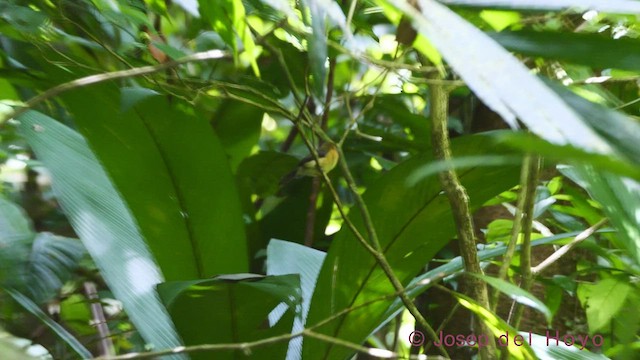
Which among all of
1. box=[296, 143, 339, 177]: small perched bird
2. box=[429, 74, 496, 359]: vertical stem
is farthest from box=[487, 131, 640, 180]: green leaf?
box=[296, 143, 339, 177]: small perched bird

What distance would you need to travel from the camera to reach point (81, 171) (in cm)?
79

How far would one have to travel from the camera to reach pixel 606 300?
2.49ft

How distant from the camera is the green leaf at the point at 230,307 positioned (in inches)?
25.3

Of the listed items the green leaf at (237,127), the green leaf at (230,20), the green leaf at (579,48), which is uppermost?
the green leaf at (237,127)

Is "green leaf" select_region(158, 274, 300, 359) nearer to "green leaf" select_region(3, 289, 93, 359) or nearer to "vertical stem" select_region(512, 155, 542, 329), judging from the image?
"green leaf" select_region(3, 289, 93, 359)

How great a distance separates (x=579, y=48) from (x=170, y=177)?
574 millimetres

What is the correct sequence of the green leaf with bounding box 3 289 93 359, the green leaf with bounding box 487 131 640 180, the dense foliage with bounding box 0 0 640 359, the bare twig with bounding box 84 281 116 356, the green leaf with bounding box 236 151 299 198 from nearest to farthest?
1. the green leaf with bounding box 487 131 640 180
2. the dense foliage with bounding box 0 0 640 359
3. the green leaf with bounding box 3 289 93 359
4. the bare twig with bounding box 84 281 116 356
5. the green leaf with bounding box 236 151 299 198

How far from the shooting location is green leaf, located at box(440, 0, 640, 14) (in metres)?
0.23

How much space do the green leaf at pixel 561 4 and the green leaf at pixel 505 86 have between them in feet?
0.15

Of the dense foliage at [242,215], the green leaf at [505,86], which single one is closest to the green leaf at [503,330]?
the dense foliage at [242,215]

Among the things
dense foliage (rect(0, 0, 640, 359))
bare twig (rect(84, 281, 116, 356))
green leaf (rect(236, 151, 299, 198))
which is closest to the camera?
dense foliage (rect(0, 0, 640, 359))

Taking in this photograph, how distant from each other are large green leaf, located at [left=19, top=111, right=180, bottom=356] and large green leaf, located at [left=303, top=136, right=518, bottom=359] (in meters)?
0.18

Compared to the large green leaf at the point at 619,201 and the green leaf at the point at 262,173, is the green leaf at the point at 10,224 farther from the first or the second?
the large green leaf at the point at 619,201

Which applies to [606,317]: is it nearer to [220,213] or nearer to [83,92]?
[220,213]
